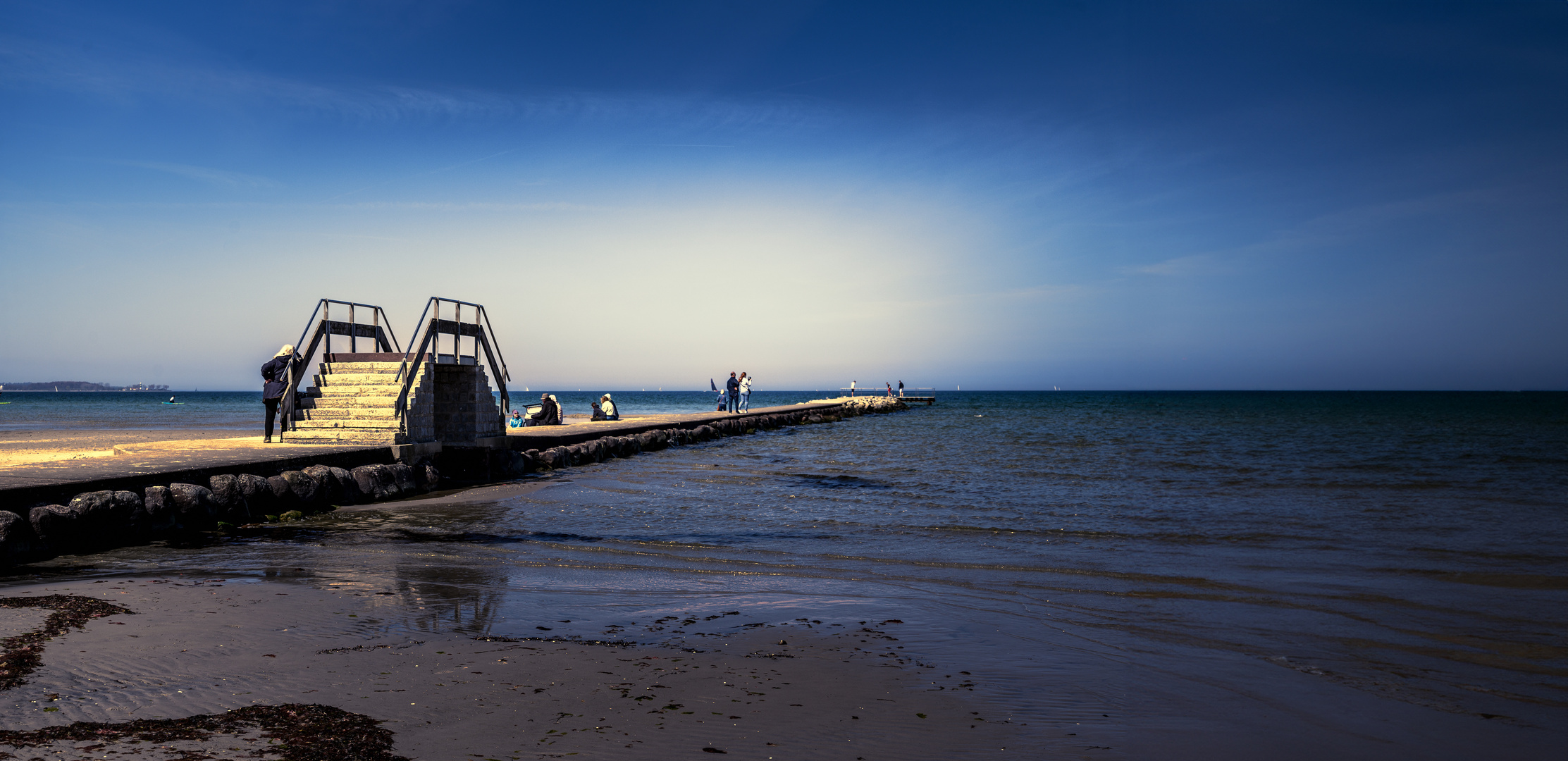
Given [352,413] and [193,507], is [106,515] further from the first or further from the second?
[352,413]

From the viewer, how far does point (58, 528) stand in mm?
8852

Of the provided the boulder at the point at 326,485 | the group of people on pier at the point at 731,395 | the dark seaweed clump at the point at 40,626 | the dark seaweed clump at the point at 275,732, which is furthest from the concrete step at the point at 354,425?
the group of people on pier at the point at 731,395

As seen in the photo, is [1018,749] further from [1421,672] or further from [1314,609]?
[1314,609]

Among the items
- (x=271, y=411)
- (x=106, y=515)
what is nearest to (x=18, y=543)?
(x=106, y=515)

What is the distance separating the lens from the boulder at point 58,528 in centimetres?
866

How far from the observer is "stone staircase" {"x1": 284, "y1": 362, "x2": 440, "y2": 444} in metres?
16.3

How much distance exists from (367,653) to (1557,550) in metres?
13.0

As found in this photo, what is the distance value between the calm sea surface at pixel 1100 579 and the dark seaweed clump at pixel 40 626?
5.49 feet

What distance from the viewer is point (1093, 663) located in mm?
5508

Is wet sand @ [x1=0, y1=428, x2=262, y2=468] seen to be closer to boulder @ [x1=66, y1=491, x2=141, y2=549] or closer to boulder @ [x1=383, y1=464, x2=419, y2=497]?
boulder @ [x1=66, y1=491, x2=141, y2=549]

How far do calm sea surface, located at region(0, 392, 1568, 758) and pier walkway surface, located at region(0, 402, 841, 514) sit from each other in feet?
3.65

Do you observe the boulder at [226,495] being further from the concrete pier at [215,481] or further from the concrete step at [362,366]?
the concrete step at [362,366]

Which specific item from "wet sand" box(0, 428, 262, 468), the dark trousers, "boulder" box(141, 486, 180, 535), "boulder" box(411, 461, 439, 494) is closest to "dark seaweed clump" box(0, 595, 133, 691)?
"boulder" box(141, 486, 180, 535)

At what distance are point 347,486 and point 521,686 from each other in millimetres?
10577
